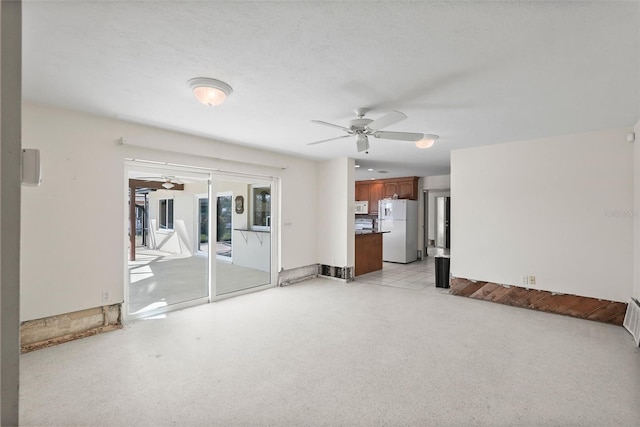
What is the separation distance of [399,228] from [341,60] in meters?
6.39

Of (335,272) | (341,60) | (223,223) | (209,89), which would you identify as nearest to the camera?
(341,60)

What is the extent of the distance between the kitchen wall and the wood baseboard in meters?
1.98

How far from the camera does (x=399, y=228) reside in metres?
8.05

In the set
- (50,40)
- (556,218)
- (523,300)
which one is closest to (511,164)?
(556,218)

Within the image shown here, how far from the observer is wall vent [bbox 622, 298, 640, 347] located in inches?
124

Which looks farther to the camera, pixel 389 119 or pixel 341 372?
pixel 389 119

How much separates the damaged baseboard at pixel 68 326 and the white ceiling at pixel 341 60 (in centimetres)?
218

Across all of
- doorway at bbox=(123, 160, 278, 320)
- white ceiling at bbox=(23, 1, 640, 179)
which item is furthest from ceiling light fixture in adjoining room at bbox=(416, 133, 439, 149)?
doorway at bbox=(123, 160, 278, 320)

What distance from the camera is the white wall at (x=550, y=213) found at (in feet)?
12.2

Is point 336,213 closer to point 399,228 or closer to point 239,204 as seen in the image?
point 239,204

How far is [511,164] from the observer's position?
14.6ft

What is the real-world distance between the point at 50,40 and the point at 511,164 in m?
5.20

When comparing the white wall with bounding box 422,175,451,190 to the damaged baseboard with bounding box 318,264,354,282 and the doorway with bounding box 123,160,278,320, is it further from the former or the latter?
the doorway with bounding box 123,160,278,320

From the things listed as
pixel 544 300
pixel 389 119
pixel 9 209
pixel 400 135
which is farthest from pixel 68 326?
pixel 544 300
